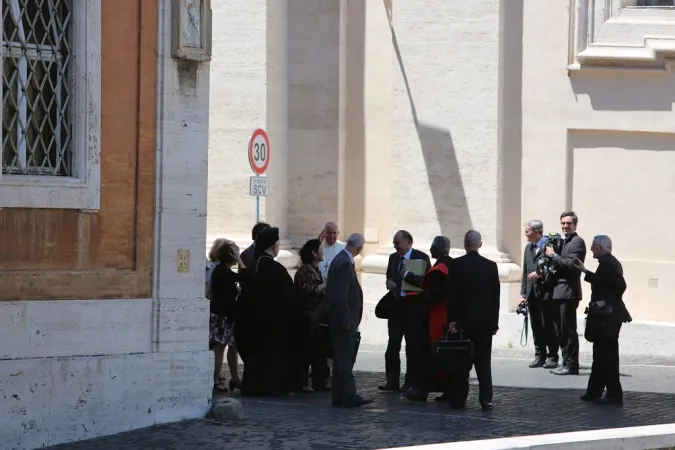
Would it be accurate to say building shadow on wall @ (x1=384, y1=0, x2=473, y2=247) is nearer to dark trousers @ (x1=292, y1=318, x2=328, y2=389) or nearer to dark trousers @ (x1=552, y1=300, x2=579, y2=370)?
dark trousers @ (x1=552, y1=300, x2=579, y2=370)

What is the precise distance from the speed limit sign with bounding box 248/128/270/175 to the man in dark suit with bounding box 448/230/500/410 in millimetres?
4702

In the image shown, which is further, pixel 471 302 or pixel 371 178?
pixel 371 178

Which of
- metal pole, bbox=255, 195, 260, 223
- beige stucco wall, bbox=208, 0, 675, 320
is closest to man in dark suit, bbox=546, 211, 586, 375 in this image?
beige stucco wall, bbox=208, 0, 675, 320

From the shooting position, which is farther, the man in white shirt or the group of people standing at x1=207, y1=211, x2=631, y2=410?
the man in white shirt

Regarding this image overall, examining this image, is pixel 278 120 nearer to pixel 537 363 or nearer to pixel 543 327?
pixel 543 327

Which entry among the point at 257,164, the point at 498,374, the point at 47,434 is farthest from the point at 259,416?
the point at 257,164

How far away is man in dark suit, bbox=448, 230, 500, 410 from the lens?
13.0m

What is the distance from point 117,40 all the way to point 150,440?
2.99 meters

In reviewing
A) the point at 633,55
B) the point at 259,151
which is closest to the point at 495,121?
the point at 633,55

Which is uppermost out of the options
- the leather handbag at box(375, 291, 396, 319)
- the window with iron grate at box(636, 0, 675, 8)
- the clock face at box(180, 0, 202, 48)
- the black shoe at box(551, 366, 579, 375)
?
the window with iron grate at box(636, 0, 675, 8)

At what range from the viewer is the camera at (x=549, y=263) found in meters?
16.0

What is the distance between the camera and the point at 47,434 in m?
10.9

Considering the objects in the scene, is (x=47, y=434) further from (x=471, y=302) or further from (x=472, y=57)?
(x=472, y=57)

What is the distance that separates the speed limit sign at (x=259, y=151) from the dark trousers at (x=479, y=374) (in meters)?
4.95
